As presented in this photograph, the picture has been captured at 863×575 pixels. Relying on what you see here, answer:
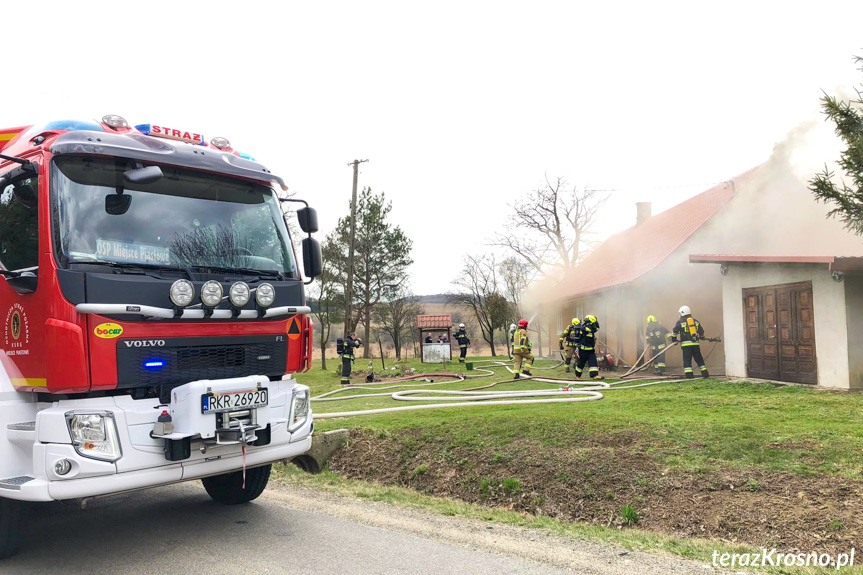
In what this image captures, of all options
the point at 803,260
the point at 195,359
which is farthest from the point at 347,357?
the point at 195,359

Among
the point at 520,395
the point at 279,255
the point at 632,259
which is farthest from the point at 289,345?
the point at 632,259

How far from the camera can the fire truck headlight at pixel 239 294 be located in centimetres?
481

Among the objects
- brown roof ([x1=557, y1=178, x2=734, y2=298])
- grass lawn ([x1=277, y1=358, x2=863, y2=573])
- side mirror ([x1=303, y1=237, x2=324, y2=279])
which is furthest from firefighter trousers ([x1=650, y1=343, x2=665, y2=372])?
side mirror ([x1=303, y1=237, x2=324, y2=279])

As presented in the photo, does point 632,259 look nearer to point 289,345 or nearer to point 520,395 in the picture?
point 520,395

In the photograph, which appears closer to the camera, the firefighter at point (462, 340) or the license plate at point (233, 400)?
→ the license plate at point (233, 400)

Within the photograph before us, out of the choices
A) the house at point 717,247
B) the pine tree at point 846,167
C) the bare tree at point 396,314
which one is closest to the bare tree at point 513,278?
the bare tree at point 396,314

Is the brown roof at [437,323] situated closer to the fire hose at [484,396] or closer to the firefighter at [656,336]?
the fire hose at [484,396]

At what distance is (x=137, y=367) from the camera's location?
4402 millimetres

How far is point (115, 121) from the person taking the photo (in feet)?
16.5

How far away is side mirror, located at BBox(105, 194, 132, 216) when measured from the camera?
4562mm

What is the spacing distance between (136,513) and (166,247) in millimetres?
2723

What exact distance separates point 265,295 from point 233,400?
88 cm

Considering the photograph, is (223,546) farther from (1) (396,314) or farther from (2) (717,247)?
(1) (396,314)

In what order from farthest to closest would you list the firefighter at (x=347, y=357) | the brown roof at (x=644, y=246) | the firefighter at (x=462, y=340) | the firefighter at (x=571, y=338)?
the firefighter at (x=462, y=340) → the brown roof at (x=644, y=246) → the firefighter at (x=347, y=357) → the firefighter at (x=571, y=338)
